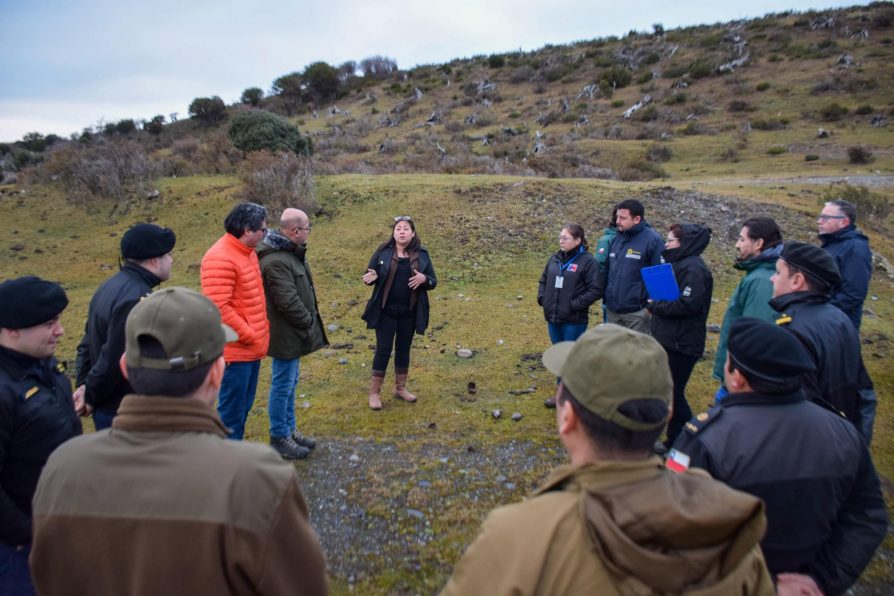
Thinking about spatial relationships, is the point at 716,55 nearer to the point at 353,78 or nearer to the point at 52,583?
the point at 353,78

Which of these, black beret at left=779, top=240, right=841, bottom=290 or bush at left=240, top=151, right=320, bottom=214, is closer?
black beret at left=779, top=240, right=841, bottom=290

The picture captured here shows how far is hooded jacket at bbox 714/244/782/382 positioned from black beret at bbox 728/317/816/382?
183 cm

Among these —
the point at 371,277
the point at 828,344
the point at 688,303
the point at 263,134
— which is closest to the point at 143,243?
the point at 371,277

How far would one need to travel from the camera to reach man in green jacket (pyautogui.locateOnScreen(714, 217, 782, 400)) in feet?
12.3

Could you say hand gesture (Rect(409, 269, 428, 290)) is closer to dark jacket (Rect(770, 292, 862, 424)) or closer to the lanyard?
the lanyard

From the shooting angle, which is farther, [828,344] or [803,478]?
[828,344]

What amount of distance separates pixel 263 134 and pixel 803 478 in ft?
65.9

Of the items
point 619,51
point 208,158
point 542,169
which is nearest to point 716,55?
point 619,51

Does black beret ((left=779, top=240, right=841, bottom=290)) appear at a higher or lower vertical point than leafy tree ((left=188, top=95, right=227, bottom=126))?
lower

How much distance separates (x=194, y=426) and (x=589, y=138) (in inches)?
1169

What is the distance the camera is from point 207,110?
40.3m

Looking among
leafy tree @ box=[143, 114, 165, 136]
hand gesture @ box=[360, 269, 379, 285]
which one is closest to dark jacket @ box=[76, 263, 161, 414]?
hand gesture @ box=[360, 269, 379, 285]

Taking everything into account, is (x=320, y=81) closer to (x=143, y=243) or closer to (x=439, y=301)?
(x=439, y=301)

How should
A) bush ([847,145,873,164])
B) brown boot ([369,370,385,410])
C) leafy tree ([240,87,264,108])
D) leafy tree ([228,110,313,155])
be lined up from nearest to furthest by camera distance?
brown boot ([369,370,385,410]) → leafy tree ([228,110,313,155]) → bush ([847,145,873,164]) → leafy tree ([240,87,264,108])
